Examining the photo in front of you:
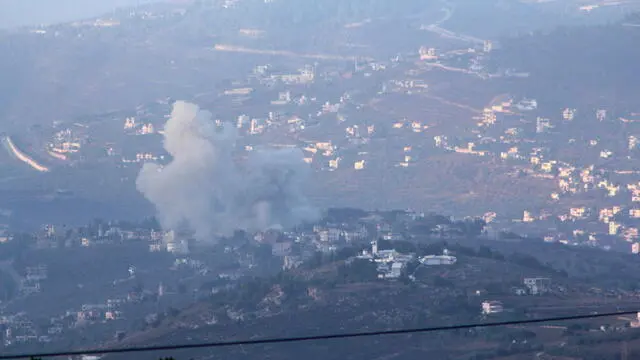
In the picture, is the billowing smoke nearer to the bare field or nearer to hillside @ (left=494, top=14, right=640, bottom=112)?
the bare field

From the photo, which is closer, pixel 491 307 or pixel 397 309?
pixel 491 307

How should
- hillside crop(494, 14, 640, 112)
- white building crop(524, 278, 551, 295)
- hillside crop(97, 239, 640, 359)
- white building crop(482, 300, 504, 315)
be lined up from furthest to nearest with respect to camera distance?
hillside crop(494, 14, 640, 112)
white building crop(524, 278, 551, 295)
white building crop(482, 300, 504, 315)
hillside crop(97, 239, 640, 359)

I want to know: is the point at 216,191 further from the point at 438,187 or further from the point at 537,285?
the point at 537,285

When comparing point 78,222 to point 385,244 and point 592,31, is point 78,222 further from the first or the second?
point 592,31

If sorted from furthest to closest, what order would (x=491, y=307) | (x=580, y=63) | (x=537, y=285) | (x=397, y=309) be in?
(x=580, y=63) < (x=537, y=285) < (x=397, y=309) < (x=491, y=307)

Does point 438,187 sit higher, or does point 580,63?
point 580,63

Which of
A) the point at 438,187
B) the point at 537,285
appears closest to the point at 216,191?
the point at 438,187

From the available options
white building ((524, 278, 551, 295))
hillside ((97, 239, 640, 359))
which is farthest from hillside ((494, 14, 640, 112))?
white building ((524, 278, 551, 295))

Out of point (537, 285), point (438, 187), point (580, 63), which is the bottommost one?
point (537, 285)
